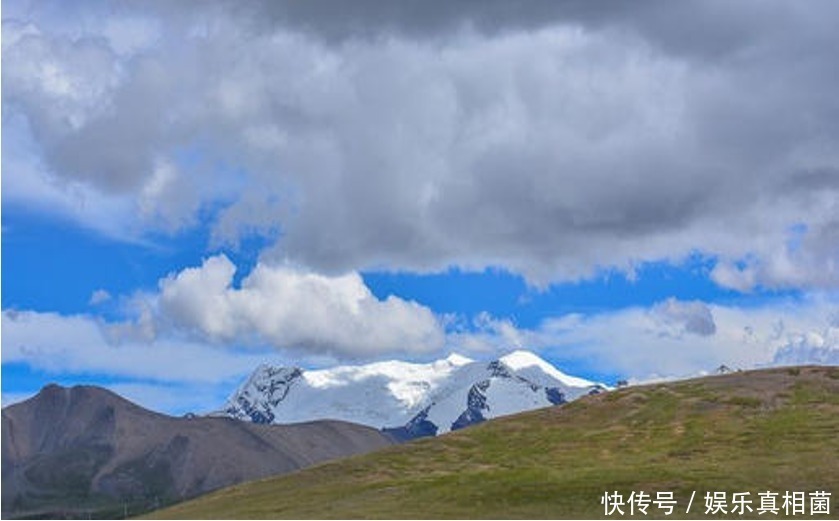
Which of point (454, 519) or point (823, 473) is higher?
point (823, 473)

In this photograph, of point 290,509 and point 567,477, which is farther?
point 567,477

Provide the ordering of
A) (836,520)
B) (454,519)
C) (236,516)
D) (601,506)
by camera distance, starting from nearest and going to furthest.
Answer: (836,520)
(454,519)
(601,506)
(236,516)

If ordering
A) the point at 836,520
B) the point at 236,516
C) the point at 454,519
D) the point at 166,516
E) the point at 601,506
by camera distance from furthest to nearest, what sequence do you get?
the point at 166,516, the point at 236,516, the point at 601,506, the point at 454,519, the point at 836,520

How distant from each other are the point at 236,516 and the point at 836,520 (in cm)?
9436

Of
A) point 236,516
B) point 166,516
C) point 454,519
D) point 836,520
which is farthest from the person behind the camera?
point 166,516

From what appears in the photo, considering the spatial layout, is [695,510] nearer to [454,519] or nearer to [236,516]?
[454,519]

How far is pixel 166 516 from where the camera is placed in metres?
198

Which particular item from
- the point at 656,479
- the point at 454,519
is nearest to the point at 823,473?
the point at 656,479

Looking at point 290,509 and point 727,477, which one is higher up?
point 727,477

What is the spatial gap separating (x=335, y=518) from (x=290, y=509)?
1113 inches

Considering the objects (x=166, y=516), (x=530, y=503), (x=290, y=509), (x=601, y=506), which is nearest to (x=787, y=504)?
(x=601, y=506)

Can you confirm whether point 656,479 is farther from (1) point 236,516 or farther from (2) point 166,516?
(2) point 166,516

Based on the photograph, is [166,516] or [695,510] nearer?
[695,510]

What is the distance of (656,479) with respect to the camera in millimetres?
193000
